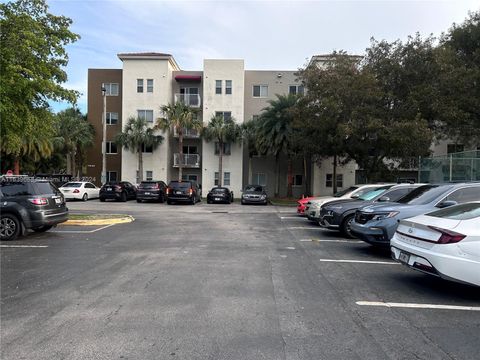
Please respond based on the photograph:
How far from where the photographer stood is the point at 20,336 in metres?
4.61

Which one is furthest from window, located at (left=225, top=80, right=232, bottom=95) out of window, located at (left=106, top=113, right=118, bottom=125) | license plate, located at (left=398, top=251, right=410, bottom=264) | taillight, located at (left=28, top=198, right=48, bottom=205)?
license plate, located at (left=398, top=251, right=410, bottom=264)

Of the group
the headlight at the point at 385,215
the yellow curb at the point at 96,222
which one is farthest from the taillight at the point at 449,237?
the yellow curb at the point at 96,222

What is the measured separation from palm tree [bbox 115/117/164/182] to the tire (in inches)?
1049

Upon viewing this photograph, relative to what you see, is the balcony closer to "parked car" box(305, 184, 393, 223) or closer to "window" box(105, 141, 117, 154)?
"window" box(105, 141, 117, 154)

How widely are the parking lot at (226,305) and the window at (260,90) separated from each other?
32.7 metres

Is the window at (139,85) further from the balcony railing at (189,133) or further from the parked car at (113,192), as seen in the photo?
the parked car at (113,192)

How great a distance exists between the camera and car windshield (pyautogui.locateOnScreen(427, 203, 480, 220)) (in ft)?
21.2

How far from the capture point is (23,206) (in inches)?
463

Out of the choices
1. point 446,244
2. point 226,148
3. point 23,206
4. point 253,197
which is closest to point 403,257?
point 446,244

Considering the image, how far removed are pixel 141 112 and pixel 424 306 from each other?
1467 inches

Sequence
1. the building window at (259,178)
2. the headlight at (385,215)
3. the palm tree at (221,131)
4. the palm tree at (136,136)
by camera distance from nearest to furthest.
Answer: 1. the headlight at (385,215)
2. the palm tree at (221,131)
3. the palm tree at (136,136)
4. the building window at (259,178)

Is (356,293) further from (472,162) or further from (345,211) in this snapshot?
(472,162)

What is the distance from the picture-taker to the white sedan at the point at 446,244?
19.4 ft

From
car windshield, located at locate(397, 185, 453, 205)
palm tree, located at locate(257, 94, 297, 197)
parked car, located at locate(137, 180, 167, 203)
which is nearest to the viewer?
car windshield, located at locate(397, 185, 453, 205)
